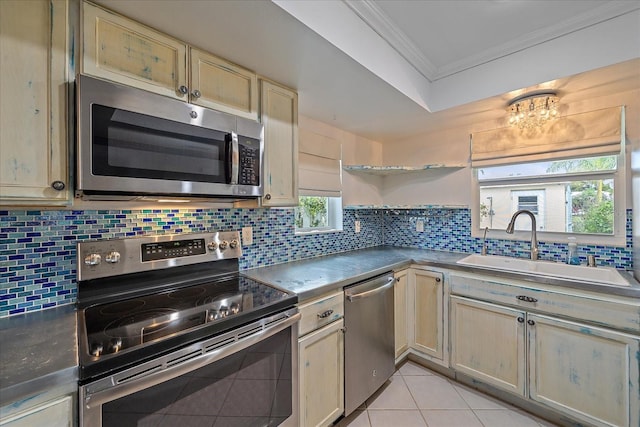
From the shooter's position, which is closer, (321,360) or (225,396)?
(225,396)

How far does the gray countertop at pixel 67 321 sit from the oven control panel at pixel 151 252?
191 millimetres

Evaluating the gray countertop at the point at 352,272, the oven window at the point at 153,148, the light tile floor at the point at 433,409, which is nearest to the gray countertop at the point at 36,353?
the oven window at the point at 153,148

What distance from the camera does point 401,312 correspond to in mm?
2141

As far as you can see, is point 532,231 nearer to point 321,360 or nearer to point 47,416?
point 321,360

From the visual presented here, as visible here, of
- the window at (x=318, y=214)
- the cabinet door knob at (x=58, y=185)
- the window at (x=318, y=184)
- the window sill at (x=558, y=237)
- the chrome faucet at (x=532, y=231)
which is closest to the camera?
the cabinet door knob at (x=58, y=185)

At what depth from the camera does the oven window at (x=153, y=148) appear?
1003mm

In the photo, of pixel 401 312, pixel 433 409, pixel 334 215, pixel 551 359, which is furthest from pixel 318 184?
pixel 551 359

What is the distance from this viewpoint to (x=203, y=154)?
128 centimetres

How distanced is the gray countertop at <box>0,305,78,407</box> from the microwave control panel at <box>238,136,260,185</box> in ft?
2.94

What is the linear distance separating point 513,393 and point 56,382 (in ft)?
7.70

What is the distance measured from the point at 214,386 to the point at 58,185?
3.04 feet

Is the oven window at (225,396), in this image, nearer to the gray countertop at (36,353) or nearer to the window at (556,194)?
the gray countertop at (36,353)

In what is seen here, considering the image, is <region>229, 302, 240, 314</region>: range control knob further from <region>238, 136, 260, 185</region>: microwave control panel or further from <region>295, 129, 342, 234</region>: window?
<region>295, 129, 342, 234</region>: window

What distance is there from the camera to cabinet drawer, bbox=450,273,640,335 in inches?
54.8
